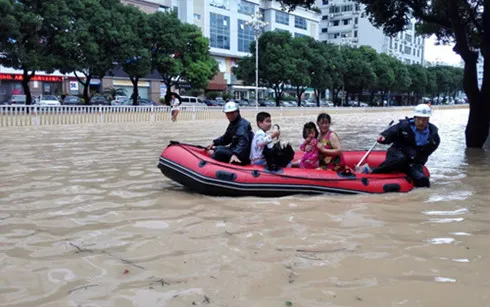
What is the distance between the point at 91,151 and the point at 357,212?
7.23 m

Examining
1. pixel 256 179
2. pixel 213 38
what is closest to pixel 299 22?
pixel 213 38

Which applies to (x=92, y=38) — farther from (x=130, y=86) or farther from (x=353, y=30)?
(x=353, y=30)

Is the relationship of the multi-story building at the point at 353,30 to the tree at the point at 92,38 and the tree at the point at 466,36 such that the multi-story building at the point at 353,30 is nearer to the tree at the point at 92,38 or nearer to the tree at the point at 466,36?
the tree at the point at 92,38

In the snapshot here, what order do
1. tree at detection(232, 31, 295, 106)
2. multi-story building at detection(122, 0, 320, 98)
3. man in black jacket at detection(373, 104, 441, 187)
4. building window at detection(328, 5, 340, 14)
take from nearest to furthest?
1. man in black jacket at detection(373, 104, 441, 187)
2. tree at detection(232, 31, 295, 106)
3. multi-story building at detection(122, 0, 320, 98)
4. building window at detection(328, 5, 340, 14)

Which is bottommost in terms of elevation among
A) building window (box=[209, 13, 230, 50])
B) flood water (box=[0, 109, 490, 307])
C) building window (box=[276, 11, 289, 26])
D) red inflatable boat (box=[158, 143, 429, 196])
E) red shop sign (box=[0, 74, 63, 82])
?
flood water (box=[0, 109, 490, 307])

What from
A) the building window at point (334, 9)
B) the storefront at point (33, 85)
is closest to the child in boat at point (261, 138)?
the storefront at point (33, 85)

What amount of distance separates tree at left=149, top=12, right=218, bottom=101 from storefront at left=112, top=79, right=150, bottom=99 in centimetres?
1001

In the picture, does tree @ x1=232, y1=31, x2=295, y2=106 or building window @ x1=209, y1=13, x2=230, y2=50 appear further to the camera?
building window @ x1=209, y1=13, x2=230, y2=50

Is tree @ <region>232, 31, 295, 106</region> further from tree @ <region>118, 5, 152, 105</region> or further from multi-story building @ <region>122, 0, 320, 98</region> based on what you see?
tree @ <region>118, 5, 152, 105</region>

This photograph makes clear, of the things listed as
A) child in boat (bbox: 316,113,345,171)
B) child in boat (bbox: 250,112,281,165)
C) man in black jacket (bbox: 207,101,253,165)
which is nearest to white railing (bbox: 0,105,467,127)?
man in black jacket (bbox: 207,101,253,165)

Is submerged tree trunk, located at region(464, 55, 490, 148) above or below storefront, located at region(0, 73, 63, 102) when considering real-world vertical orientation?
below

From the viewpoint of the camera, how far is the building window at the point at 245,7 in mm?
54406

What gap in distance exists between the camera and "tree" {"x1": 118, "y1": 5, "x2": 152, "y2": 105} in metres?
27.5

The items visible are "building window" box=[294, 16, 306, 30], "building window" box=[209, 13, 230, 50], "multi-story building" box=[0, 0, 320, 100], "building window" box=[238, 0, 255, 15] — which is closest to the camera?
"multi-story building" box=[0, 0, 320, 100]
